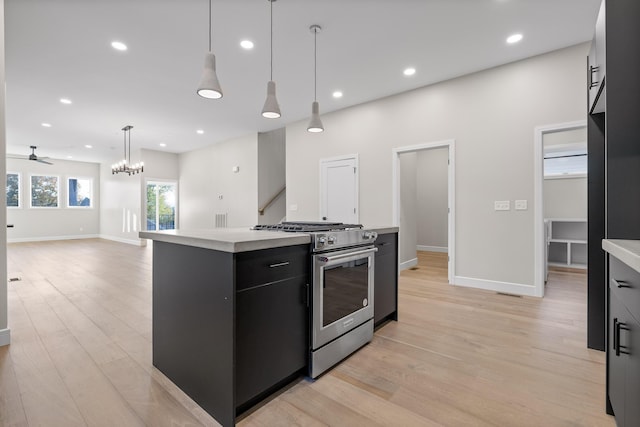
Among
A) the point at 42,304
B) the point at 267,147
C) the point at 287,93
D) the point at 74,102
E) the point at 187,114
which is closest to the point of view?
the point at 42,304

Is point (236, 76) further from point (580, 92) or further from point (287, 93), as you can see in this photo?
point (580, 92)

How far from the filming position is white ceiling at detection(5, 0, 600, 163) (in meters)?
2.74

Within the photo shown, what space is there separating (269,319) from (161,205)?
30.7 feet

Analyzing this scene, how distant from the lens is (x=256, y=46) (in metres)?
3.36

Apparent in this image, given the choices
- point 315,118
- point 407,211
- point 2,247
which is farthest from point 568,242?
point 2,247

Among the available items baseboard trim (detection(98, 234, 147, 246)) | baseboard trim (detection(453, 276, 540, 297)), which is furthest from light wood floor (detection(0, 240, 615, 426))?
baseboard trim (detection(98, 234, 147, 246))

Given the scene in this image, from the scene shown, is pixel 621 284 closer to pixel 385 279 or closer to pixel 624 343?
pixel 624 343

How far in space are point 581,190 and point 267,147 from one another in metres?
6.32

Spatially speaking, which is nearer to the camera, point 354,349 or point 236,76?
point 354,349

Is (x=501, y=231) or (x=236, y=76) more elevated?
(x=236, y=76)

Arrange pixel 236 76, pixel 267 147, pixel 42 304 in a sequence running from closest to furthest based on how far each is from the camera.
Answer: pixel 42 304 → pixel 236 76 → pixel 267 147

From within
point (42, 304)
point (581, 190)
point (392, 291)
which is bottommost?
point (42, 304)

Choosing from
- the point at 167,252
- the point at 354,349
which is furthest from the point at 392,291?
the point at 167,252

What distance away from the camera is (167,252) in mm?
1760
